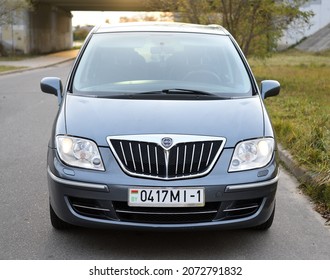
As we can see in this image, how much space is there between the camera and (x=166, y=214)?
12.0 feet

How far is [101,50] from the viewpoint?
16.8ft

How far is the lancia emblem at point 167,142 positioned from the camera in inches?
143

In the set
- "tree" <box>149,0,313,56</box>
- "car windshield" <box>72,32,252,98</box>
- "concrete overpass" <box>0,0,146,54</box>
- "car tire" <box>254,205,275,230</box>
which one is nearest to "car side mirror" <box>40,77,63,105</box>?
"car windshield" <box>72,32,252,98</box>

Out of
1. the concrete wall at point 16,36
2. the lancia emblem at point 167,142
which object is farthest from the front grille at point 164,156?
the concrete wall at point 16,36

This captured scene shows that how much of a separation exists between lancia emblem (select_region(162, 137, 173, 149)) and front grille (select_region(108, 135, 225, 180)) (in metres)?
0.01

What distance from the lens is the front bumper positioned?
360 centimetres

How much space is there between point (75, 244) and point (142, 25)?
8.48ft

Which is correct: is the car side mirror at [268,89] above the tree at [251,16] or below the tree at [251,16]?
above

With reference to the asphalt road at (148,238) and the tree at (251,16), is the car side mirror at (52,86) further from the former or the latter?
the tree at (251,16)

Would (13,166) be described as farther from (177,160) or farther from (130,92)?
(177,160)

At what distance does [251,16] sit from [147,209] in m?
16.2

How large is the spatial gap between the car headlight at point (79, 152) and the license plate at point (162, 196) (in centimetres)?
31

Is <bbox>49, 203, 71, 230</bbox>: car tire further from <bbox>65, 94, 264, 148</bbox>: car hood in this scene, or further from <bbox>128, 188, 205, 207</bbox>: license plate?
<bbox>128, 188, 205, 207</bbox>: license plate

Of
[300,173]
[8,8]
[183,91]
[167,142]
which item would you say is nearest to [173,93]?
[183,91]
